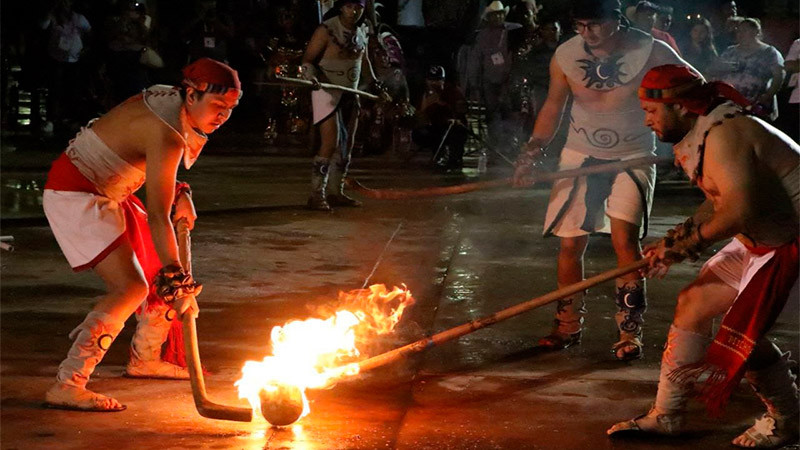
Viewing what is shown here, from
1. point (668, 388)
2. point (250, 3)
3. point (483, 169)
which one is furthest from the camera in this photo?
point (250, 3)

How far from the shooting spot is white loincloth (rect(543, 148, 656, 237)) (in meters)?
6.01

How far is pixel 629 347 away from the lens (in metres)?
6.02

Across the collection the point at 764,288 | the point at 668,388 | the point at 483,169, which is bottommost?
the point at 483,169

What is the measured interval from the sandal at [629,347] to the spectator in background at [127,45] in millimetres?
11565

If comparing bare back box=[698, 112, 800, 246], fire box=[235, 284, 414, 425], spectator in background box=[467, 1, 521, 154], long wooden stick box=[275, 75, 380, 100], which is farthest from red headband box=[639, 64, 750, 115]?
spectator in background box=[467, 1, 521, 154]

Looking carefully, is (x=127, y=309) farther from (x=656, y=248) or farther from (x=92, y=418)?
(x=656, y=248)

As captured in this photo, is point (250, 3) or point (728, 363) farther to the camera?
point (250, 3)

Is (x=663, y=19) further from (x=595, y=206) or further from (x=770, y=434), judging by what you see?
(x=770, y=434)

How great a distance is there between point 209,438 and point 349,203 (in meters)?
6.61

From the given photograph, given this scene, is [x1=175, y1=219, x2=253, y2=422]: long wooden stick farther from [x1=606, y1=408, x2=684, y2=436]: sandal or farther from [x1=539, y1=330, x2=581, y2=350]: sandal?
[x1=539, y1=330, x2=581, y2=350]: sandal

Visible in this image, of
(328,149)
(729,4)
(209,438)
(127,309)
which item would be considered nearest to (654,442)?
(209,438)

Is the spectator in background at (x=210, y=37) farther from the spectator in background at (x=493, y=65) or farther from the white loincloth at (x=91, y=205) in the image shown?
the white loincloth at (x=91, y=205)

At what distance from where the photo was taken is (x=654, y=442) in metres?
4.77

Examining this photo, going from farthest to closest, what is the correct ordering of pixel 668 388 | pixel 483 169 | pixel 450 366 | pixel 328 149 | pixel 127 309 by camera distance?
pixel 483 169, pixel 328 149, pixel 450 366, pixel 127 309, pixel 668 388
